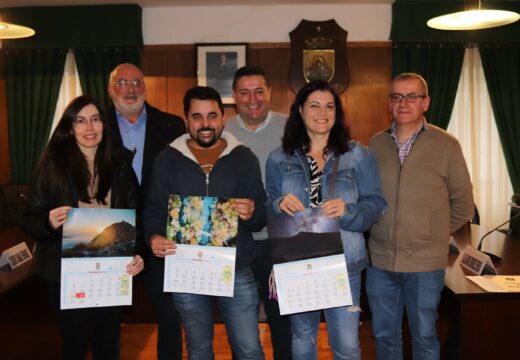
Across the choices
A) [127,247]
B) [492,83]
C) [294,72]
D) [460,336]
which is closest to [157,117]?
[127,247]

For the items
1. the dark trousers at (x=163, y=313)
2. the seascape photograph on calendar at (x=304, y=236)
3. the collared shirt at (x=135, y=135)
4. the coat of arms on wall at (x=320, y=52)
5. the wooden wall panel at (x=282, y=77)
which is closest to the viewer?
the seascape photograph on calendar at (x=304, y=236)

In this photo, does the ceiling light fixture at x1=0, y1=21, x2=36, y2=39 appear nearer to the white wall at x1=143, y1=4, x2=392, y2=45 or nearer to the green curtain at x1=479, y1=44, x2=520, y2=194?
the white wall at x1=143, y1=4, x2=392, y2=45

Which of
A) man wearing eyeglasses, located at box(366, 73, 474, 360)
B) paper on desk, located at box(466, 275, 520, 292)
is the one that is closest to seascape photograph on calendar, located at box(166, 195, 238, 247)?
man wearing eyeglasses, located at box(366, 73, 474, 360)

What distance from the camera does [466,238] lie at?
366 centimetres

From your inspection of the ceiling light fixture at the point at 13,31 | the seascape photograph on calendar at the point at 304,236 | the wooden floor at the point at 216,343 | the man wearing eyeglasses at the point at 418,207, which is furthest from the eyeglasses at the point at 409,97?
the ceiling light fixture at the point at 13,31

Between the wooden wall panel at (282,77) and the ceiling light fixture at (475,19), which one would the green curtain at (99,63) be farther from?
the ceiling light fixture at (475,19)

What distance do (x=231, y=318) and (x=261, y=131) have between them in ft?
3.39

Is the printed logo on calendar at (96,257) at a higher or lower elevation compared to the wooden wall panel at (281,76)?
lower

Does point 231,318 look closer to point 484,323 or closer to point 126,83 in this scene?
point 484,323

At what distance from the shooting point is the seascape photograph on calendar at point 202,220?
6.32 ft

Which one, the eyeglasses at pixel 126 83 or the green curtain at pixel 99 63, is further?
the green curtain at pixel 99 63

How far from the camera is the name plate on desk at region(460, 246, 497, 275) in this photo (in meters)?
2.47

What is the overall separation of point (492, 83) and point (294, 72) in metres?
2.38

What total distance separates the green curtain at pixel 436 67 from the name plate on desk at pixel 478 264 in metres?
3.42
